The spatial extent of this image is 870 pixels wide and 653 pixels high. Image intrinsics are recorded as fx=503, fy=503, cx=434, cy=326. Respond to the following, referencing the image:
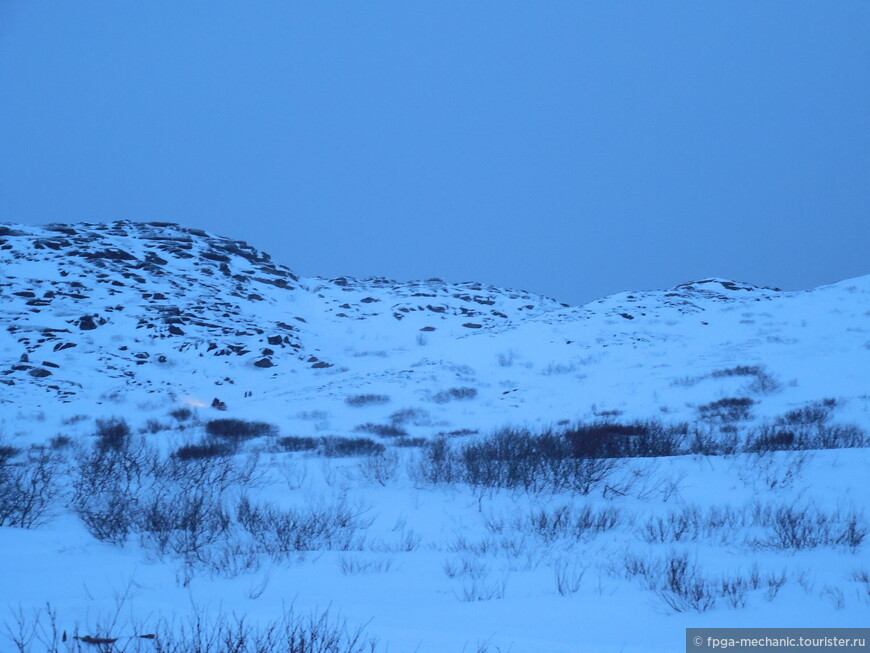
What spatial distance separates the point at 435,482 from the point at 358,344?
24397mm

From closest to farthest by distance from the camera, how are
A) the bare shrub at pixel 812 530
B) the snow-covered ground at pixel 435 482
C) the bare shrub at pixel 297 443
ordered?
the snow-covered ground at pixel 435 482
the bare shrub at pixel 812 530
the bare shrub at pixel 297 443

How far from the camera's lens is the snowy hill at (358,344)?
1684cm

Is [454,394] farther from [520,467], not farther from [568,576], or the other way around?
[568,576]

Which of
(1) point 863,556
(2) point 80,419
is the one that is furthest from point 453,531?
(2) point 80,419

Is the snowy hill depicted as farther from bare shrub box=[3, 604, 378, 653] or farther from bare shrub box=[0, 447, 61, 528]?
bare shrub box=[3, 604, 378, 653]

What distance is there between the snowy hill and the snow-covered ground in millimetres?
198

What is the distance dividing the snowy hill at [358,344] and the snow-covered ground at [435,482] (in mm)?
198

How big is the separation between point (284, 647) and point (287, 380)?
21.5m

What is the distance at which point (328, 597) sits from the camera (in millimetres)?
3697

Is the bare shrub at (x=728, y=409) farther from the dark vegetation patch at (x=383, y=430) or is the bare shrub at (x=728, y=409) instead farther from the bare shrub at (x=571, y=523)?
the bare shrub at (x=571, y=523)

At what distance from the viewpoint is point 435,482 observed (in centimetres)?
774

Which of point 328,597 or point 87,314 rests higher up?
point 87,314

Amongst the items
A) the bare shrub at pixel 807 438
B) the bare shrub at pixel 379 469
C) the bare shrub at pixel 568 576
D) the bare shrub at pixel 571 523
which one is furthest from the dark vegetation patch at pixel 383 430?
the bare shrub at pixel 568 576

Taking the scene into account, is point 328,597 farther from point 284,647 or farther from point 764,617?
point 764,617
